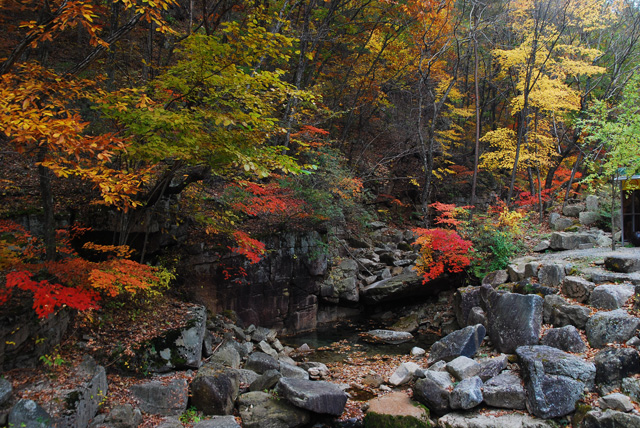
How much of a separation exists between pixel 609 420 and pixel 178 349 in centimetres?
689

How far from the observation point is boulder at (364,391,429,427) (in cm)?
615

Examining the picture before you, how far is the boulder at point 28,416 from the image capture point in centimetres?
419

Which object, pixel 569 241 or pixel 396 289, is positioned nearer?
pixel 569 241

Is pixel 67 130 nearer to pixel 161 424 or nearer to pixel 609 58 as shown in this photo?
pixel 161 424

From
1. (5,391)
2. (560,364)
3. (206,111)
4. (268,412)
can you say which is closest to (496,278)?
(560,364)

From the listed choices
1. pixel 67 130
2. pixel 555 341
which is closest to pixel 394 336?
pixel 555 341

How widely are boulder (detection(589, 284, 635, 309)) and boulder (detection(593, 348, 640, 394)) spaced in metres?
1.57

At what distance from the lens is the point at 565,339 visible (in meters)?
6.80

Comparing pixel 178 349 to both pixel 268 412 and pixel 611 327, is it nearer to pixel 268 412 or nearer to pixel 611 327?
pixel 268 412

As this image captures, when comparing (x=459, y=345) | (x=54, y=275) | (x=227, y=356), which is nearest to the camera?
(x=54, y=275)

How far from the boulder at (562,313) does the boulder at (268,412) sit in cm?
558

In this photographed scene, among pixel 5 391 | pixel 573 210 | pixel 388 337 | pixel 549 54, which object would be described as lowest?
pixel 388 337

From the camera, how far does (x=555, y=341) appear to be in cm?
693

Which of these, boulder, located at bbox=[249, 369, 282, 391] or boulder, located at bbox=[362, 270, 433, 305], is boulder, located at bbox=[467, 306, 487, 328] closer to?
boulder, located at bbox=[362, 270, 433, 305]
